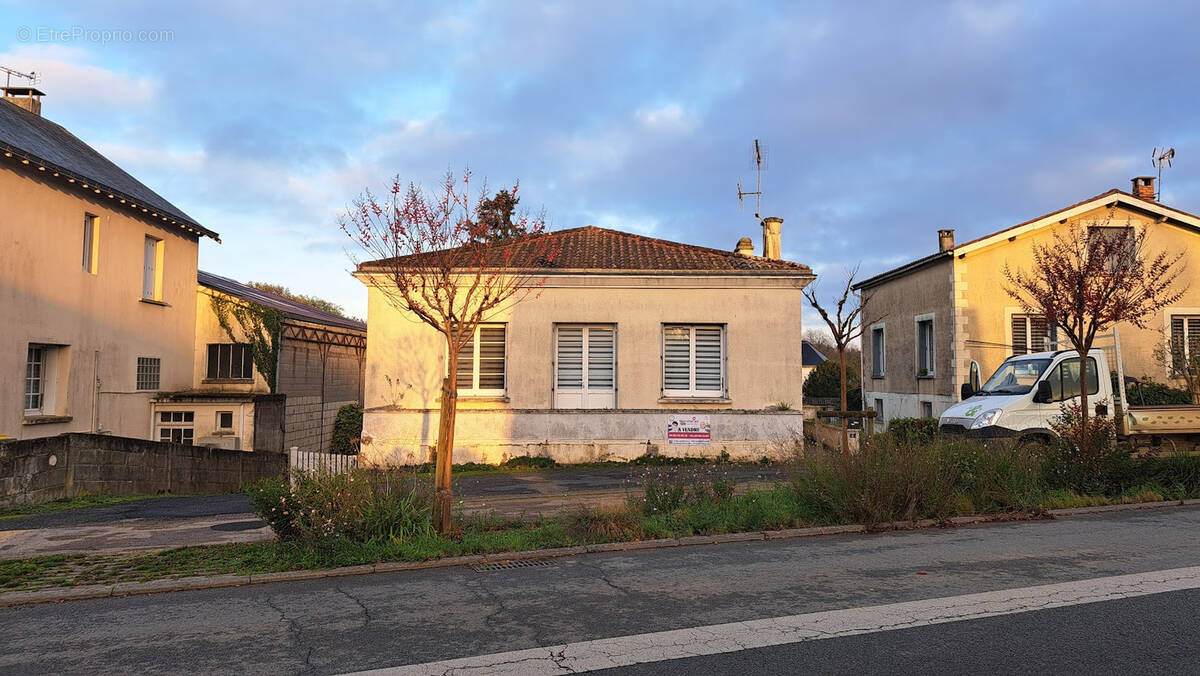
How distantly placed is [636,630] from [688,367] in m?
11.5

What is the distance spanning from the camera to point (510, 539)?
7852 millimetres

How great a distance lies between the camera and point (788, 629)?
500 cm

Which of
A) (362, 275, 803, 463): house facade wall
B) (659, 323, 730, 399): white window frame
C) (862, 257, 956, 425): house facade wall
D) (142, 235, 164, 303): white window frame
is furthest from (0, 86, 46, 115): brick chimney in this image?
(862, 257, 956, 425): house facade wall

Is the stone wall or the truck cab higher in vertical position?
the truck cab

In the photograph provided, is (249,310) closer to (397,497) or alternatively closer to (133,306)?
(133,306)

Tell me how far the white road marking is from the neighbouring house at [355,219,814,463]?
33.0ft

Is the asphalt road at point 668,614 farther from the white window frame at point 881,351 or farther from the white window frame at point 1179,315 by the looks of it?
the white window frame at point 881,351

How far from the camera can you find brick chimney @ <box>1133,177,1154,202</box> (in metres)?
20.7

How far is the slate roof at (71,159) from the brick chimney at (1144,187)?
26.4 meters

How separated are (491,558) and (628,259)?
34.3 ft

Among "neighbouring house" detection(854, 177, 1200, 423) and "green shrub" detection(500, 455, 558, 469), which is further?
"neighbouring house" detection(854, 177, 1200, 423)

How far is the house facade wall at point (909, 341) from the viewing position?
1938 centimetres

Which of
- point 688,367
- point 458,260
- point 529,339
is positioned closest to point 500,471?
point 529,339

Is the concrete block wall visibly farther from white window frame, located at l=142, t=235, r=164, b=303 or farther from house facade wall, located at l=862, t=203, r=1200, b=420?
house facade wall, located at l=862, t=203, r=1200, b=420
